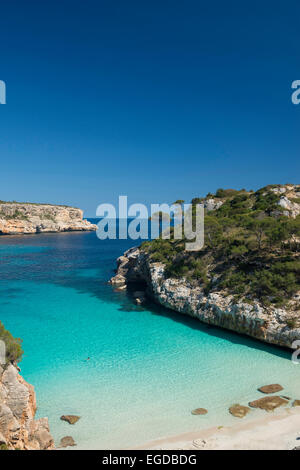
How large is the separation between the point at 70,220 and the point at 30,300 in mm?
98759

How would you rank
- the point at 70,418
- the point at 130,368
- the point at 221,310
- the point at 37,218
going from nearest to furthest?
the point at 70,418, the point at 130,368, the point at 221,310, the point at 37,218

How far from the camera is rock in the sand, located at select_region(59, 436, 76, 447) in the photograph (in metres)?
9.52

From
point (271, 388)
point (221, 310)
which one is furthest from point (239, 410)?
point (221, 310)

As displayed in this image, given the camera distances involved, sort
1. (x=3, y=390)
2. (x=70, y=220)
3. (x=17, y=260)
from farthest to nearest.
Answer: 1. (x=70, y=220)
2. (x=17, y=260)
3. (x=3, y=390)

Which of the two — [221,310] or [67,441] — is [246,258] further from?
Result: [67,441]

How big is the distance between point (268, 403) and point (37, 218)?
363ft

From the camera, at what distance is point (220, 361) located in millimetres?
15406

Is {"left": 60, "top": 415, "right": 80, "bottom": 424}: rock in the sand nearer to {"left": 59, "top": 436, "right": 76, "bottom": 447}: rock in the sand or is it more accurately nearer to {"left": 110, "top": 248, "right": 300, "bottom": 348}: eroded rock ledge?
{"left": 59, "top": 436, "right": 76, "bottom": 447}: rock in the sand

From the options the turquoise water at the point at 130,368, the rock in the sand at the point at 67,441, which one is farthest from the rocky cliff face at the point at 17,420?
the turquoise water at the point at 130,368

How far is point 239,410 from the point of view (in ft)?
→ 36.8
